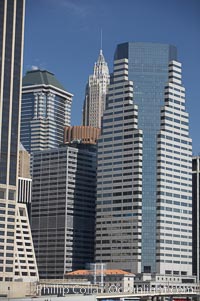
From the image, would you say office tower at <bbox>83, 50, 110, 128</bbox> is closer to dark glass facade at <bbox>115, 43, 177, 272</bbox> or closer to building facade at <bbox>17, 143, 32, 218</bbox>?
building facade at <bbox>17, 143, 32, 218</bbox>

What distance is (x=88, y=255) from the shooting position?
128000 mm

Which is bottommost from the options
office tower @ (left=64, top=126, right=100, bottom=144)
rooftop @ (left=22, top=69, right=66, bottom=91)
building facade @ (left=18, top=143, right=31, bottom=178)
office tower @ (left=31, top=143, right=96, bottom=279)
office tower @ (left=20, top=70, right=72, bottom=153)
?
office tower @ (left=31, top=143, right=96, bottom=279)

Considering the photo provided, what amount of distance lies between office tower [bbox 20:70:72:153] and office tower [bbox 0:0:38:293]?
9060 cm

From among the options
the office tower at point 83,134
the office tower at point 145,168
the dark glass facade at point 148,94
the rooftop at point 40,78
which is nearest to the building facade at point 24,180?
the office tower at point 145,168

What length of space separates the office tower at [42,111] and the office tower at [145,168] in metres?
65.5

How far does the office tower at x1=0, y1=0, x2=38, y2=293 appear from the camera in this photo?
288ft

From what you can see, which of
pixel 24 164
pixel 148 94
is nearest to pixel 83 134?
pixel 24 164

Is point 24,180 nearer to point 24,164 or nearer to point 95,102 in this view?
point 24,164

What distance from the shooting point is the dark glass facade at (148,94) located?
368ft

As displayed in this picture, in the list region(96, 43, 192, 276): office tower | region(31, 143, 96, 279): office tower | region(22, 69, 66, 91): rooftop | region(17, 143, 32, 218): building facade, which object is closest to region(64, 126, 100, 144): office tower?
region(31, 143, 96, 279): office tower

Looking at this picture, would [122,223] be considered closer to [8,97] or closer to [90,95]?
[8,97]

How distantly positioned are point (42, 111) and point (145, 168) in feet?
257

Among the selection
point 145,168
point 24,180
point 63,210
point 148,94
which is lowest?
point 63,210

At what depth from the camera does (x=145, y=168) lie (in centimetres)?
11319
